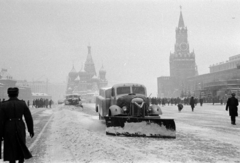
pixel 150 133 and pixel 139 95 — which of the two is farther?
pixel 139 95

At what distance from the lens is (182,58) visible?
15350cm

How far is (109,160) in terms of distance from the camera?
6359 mm

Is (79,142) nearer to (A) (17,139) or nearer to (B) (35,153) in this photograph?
(B) (35,153)

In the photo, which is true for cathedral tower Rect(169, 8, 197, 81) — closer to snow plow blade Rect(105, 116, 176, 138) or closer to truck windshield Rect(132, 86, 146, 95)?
truck windshield Rect(132, 86, 146, 95)

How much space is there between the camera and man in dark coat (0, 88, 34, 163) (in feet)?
16.2

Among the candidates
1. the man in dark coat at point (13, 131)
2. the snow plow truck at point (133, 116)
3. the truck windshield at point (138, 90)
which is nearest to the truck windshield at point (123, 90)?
the snow plow truck at point (133, 116)

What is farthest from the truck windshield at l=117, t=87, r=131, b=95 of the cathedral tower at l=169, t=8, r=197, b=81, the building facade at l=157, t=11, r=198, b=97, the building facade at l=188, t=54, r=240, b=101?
the cathedral tower at l=169, t=8, r=197, b=81

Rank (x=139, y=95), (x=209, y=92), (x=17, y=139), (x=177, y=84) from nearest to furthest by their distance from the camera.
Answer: (x=17, y=139) < (x=139, y=95) < (x=209, y=92) < (x=177, y=84)

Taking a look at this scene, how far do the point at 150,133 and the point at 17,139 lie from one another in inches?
253

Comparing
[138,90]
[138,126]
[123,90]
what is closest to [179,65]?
[138,90]

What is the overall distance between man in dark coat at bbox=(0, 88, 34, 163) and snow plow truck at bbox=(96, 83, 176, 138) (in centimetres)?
587

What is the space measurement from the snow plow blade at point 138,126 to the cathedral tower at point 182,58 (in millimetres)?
145021

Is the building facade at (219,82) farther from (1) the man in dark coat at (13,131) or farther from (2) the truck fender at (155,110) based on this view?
(1) the man in dark coat at (13,131)

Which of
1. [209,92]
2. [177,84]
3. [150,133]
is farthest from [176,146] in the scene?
[177,84]
